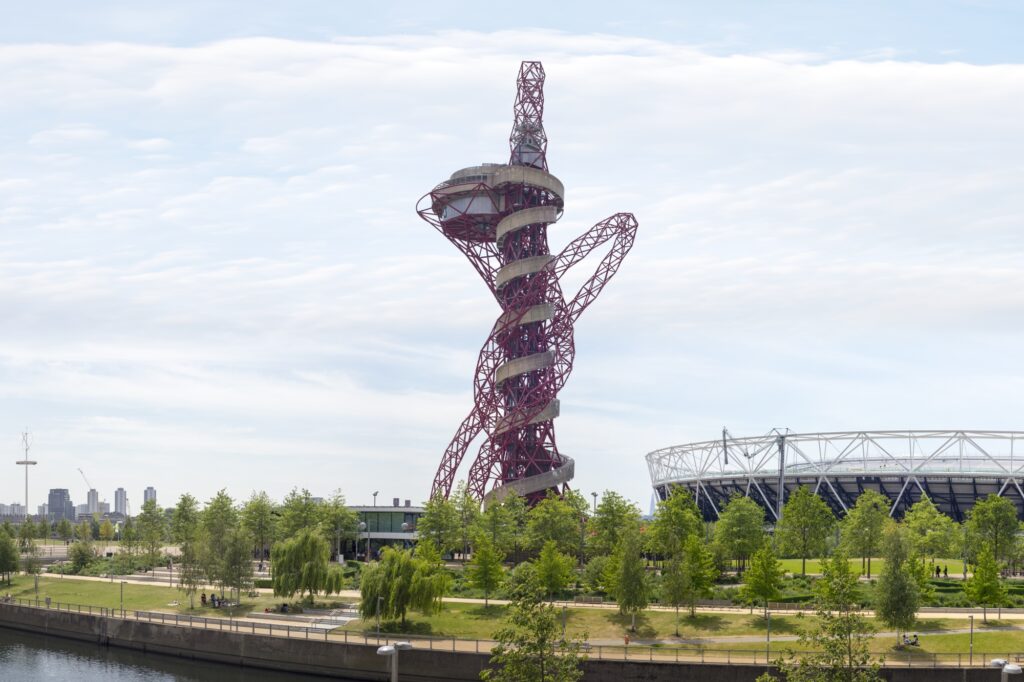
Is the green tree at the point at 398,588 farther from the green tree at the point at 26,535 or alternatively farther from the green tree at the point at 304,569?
the green tree at the point at 26,535

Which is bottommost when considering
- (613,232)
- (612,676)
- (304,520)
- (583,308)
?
(612,676)

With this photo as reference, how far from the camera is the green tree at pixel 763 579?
75.6 meters

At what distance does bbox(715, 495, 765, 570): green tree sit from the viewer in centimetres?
9212

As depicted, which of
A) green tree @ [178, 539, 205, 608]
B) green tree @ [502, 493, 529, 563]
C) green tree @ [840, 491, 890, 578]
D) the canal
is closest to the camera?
the canal

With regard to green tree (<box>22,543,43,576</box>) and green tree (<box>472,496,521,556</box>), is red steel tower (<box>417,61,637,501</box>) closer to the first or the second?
green tree (<box>472,496,521,556</box>)

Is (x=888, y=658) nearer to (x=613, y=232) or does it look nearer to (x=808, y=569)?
(x=808, y=569)

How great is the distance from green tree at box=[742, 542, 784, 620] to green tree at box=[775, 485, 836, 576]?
1722cm

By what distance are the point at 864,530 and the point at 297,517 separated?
2101 inches

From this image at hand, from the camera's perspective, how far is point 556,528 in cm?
9688

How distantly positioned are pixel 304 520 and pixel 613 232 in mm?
45500

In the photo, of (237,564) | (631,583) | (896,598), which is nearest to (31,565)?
(237,564)

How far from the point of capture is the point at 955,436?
461 ft

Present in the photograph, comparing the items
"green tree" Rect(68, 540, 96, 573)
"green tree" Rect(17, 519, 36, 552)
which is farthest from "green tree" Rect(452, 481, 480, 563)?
"green tree" Rect(17, 519, 36, 552)

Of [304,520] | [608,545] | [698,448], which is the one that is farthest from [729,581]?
[698,448]
